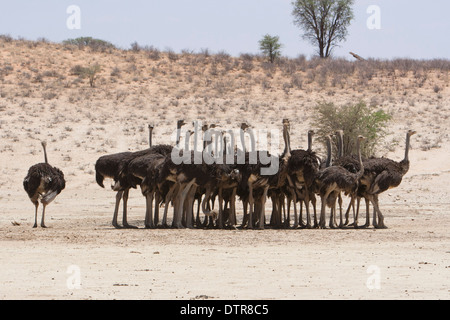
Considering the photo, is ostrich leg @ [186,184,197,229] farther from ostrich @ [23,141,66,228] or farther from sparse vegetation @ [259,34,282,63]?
sparse vegetation @ [259,34,282,63]

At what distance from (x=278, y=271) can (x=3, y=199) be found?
14041 mm

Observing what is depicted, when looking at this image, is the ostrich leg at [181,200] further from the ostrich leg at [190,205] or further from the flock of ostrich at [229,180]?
the ostrich leg at [190,205]

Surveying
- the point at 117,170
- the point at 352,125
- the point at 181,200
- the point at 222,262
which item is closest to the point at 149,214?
the point at 181,200

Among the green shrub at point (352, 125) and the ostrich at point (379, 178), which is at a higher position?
the green shrub at point (352, 125)

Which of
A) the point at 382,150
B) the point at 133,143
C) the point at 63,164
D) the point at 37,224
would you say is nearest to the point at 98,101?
the point at 133,143

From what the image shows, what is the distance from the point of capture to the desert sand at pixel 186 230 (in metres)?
9.66

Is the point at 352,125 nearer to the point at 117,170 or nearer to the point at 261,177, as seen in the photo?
the point at 261,177

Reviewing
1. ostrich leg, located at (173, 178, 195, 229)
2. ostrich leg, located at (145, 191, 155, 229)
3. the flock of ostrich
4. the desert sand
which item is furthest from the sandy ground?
the flock of ostrich

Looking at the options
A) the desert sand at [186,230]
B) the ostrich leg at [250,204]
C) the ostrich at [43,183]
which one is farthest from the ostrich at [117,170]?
the ostrich leg at [250,204]

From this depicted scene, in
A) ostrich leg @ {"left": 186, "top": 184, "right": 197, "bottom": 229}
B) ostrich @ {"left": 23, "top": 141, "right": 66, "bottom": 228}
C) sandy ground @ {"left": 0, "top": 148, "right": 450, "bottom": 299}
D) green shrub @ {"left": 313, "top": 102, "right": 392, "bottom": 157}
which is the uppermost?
green shrub @ {"left": 313, "top": 102, "right": 392, "bottom": 157}

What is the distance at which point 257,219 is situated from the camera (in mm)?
17734

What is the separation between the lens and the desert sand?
9.66 meters

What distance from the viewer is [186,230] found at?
16.1 m
